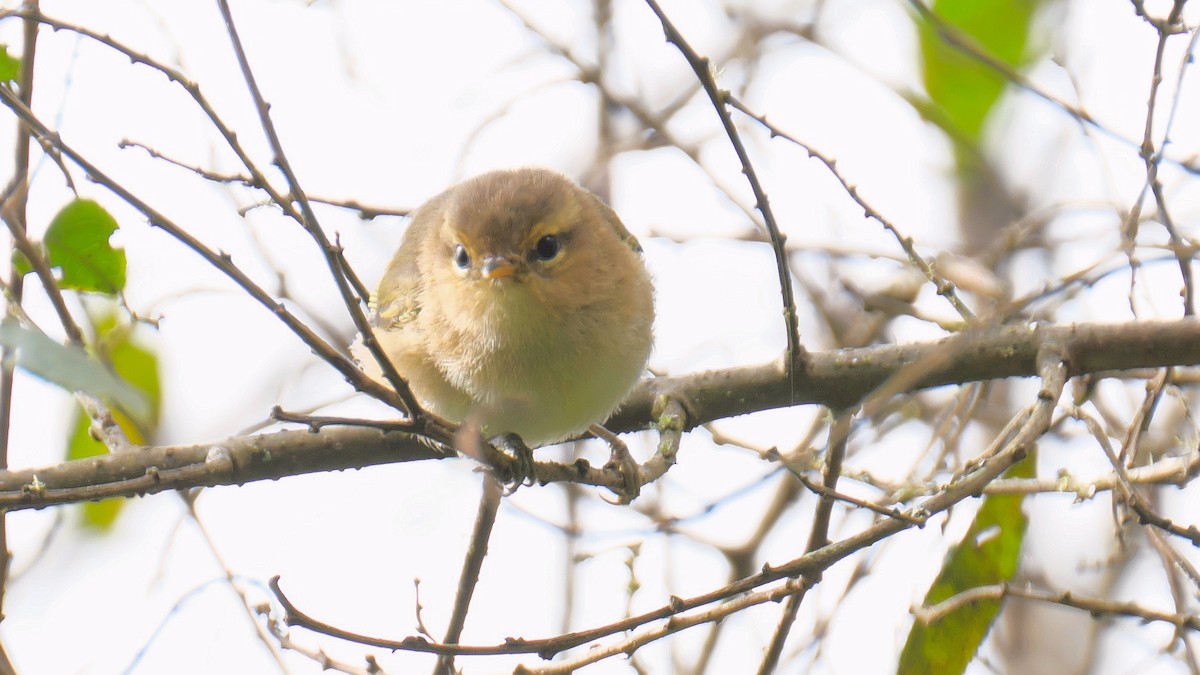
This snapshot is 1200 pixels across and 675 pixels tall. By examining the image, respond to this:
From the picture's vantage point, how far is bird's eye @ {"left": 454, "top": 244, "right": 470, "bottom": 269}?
3875mm

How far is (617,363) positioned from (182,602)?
1.79 metres

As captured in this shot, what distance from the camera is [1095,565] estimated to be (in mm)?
4059

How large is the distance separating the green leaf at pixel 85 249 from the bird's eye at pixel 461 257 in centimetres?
107

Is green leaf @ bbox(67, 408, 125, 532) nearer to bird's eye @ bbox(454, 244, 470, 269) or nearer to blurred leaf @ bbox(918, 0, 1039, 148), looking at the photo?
bird's eye @ bbox(454, 244, 470, 269)

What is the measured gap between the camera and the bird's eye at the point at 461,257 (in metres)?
3.88

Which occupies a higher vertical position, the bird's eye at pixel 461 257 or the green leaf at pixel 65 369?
the bird's eye at pixel 461 257

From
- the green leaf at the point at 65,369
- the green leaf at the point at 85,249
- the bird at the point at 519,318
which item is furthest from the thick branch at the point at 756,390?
the green leaf at the point at 65,369

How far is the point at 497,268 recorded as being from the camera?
3697 mm

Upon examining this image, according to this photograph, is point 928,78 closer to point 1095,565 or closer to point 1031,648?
point 1095,565

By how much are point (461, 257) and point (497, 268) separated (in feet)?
0.86

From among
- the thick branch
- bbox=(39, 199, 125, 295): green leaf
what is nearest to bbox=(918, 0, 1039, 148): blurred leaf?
the thick branch

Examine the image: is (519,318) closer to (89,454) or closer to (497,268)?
(497,268)

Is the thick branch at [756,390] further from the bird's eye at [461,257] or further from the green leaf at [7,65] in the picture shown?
the green leaf at [7,65]

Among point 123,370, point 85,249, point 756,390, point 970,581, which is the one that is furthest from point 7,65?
point 970,581
